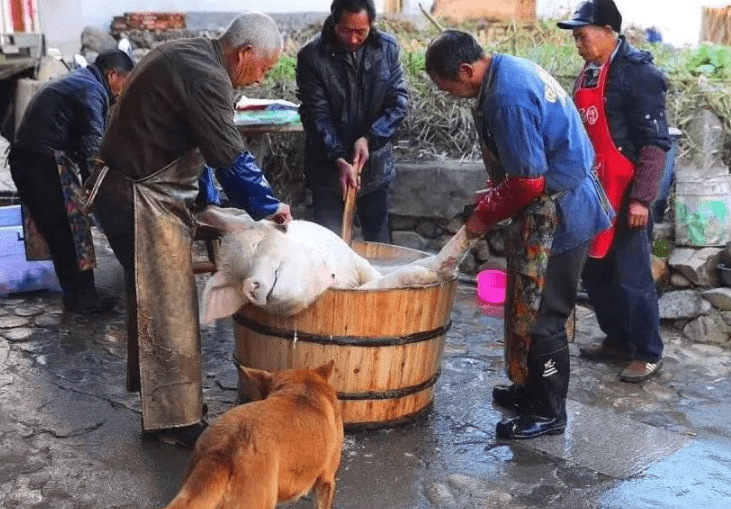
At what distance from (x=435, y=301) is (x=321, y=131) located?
7.01ft

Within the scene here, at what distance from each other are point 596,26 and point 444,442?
9.00ft

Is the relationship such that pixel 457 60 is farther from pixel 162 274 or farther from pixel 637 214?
pixel 637 214

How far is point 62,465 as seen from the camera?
442 centimetres

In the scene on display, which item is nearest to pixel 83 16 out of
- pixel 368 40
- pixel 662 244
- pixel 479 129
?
pixel 368 40

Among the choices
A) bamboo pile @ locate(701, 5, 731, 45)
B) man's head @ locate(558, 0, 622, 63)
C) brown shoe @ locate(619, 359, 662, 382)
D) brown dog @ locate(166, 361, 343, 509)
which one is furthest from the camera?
bamboo pile @ locate(701, 5, 731, 45)

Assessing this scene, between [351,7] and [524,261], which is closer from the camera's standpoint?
[524,261]

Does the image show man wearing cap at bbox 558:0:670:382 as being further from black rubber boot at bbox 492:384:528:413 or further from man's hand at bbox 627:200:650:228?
black rubber boot at bbox 492:384:528:413

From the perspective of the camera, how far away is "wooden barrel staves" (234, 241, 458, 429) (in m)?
4.53

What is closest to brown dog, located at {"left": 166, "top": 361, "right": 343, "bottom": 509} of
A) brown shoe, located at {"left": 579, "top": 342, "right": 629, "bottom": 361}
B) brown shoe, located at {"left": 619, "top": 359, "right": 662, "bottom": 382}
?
brown shoe, located at {"left": 619, "top": 359, "right": 662, "bottom": 382}

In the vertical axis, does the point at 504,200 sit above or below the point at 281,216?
above

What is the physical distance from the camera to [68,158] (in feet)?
22.2

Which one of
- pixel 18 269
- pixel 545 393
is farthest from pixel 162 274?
pixel 18 269

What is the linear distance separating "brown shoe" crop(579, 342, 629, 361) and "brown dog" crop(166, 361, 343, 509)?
2.90 meters

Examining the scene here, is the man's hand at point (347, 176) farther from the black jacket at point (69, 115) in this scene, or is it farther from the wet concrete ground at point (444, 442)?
the black jacket at point (69, 115)
